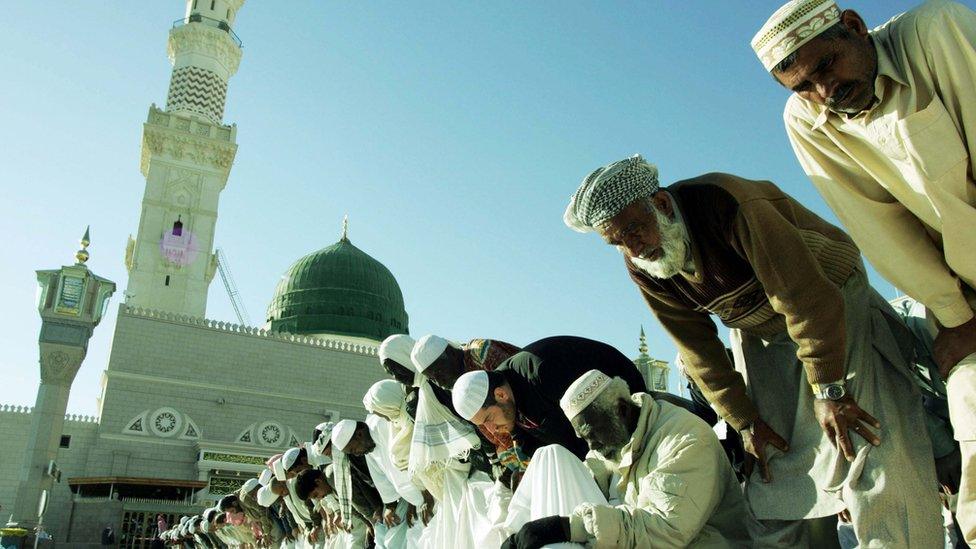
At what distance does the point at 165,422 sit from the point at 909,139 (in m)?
21.2

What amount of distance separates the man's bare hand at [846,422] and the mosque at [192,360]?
16.4 meters

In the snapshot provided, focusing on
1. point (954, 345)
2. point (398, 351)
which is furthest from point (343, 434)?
point (954, 345)

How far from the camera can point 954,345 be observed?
1748 millimetres

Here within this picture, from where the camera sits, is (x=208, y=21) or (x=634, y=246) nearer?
(x=634, y=246)

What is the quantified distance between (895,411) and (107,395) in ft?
69.0

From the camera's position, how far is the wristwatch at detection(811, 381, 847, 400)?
192cm

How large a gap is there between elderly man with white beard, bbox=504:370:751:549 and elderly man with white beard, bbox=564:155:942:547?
123 mm

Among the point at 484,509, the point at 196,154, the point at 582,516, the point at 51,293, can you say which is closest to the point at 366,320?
the point at 196,154

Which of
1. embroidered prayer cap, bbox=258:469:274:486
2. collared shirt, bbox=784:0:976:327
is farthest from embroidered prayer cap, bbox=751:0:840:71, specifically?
embroidered prayer cap, bbox=258:469:274:486

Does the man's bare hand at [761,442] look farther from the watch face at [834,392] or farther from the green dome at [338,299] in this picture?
the green dome at [338,299]

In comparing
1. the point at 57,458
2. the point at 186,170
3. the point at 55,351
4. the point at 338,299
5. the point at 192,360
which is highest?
the point at 186,170

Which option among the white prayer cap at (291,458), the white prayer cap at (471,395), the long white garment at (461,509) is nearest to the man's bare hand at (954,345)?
the white prayer cap at (471,395)

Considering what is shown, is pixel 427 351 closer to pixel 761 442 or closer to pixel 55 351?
pixel 761 442

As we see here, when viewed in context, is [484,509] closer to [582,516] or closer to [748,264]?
[582,516]
